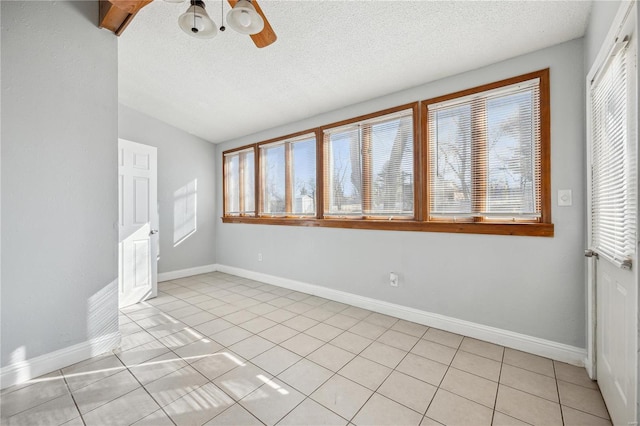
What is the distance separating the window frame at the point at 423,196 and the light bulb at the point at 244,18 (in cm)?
199

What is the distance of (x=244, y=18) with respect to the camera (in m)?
1.52

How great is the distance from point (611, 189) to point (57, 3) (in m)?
4.01

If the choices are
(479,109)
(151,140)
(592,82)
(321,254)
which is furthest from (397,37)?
(151,140)

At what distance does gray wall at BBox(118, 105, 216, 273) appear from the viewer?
4453 mm

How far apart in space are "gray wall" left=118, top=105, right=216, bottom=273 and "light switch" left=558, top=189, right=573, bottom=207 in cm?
517

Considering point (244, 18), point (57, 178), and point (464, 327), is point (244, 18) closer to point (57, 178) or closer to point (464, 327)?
point (57, 178)

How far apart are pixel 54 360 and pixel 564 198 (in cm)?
414

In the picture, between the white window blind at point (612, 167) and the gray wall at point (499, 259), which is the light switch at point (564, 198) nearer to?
the gray wall at point (499, 259)

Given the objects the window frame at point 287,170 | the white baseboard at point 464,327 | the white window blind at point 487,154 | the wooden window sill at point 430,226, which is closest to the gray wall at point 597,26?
the white window blind at point 487,154

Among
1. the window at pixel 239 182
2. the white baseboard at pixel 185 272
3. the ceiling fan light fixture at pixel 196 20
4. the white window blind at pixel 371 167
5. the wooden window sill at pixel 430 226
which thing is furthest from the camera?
the window at pixel 239 182

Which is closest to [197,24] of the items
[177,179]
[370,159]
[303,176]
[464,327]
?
[370,159]

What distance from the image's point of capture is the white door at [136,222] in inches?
140

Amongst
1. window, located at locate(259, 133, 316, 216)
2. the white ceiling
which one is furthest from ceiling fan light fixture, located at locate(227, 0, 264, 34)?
window, located at locate(259, 133, 316, 216)

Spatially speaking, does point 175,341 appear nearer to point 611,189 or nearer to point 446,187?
point 446,187
